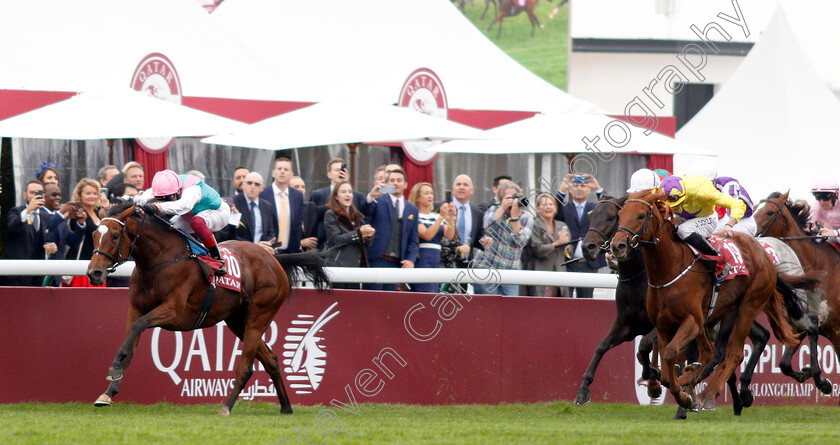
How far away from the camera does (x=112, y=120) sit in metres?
11.1

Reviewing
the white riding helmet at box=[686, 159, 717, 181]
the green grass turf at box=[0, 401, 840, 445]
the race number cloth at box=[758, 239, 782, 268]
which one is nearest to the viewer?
the green grass turf at box=[0, 401, 840, 445]

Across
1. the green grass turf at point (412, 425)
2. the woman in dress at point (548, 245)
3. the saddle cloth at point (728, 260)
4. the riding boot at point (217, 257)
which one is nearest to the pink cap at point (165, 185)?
the riding boot at point (217, 257)

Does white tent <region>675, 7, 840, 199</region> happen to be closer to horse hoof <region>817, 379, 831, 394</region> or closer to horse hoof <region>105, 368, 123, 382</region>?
horse hoof <region>817, 379, 831, 394</region>

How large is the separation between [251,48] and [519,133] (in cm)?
581

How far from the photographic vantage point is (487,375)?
9531 millimetres

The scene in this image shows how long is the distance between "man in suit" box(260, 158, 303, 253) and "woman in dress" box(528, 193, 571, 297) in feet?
6.69

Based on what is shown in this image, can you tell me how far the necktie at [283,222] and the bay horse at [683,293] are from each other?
11.5 feet

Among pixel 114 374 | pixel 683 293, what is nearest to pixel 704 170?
pixel 683 293

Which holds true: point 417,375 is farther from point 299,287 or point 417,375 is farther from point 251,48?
point 251,48

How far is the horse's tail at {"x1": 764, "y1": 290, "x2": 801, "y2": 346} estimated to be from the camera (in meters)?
9.54

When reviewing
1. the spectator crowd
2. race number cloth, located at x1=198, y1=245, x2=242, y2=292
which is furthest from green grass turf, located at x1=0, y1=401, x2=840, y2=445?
the spectator crowd

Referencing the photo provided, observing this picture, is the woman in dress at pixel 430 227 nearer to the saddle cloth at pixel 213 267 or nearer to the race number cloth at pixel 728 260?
the saddle cloth at pixel 213 267

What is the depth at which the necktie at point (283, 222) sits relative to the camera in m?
10.5

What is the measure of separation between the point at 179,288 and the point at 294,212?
8.86 ft
